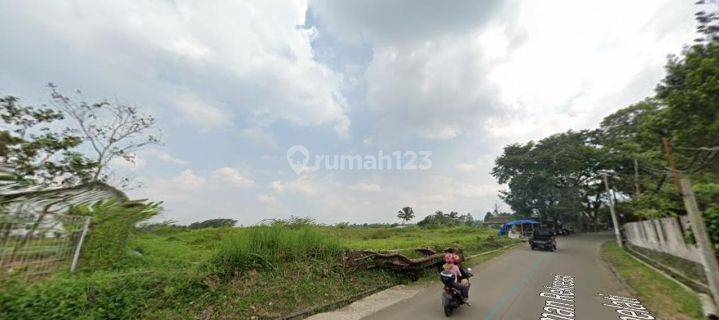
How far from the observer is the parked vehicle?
2397cm

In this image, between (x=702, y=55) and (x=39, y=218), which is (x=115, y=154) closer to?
(x=39, y=218)

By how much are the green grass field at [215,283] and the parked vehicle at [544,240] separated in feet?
59.0

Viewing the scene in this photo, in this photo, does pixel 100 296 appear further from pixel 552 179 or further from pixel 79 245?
pixel 552 179

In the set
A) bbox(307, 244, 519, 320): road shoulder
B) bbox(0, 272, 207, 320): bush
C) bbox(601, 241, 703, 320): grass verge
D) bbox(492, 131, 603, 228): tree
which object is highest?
bbox(492, 131, 603, 228): tree

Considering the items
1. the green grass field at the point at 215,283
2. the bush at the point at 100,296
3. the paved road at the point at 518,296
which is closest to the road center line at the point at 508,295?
the paved road at the point at 518,296

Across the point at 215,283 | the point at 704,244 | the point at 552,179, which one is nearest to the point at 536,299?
the point at 704,244

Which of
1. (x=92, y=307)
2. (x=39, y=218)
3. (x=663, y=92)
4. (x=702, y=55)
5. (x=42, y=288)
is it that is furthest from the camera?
(x=663, y=92)

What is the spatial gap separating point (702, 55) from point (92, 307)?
17.4m

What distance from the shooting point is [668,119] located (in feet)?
38.1

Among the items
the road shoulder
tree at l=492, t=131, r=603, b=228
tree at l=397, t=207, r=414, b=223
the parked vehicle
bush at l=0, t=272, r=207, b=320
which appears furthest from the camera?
tree at l=397, t=207, r=414, b=223

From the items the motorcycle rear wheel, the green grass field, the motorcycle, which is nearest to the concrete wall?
the motorcycle

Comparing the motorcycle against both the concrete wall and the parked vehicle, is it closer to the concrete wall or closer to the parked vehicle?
the concrete wall

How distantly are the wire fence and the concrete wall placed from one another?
59.9 ft

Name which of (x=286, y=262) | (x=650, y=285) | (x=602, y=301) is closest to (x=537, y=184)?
(x=650, y=285)
